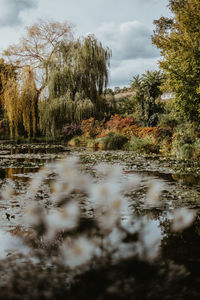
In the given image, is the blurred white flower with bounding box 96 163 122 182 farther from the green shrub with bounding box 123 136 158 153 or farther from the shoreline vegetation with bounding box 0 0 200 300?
the green shrub with bounding box 123 136 158 153

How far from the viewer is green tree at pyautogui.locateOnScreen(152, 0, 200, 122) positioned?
10.9 meters

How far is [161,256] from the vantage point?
3105mm

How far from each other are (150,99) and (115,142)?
21.5 ft

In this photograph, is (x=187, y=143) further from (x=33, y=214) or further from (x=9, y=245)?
(x=9, y=245)

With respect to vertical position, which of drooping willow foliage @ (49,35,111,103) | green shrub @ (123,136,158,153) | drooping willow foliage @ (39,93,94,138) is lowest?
green shrub @ (123,136,158,153)

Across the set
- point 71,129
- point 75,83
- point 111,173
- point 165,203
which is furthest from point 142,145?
point 165,203

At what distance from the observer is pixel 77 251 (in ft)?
10.6

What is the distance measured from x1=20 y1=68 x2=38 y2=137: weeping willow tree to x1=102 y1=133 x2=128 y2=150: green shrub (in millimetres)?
9453

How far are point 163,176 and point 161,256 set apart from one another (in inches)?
203

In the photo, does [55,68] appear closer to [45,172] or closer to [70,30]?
[70,30]

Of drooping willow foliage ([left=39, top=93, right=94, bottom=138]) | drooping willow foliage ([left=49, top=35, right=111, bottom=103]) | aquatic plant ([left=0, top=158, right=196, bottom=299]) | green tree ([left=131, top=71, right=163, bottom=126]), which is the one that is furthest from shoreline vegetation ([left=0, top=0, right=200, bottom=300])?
drooping willow foliage ([left=49, top=35, right=111, bottom=103])

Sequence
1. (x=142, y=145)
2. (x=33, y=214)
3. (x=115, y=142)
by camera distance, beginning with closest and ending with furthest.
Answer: (x=33, y=214) < (x=142, y=145) < (x=115, y=142)

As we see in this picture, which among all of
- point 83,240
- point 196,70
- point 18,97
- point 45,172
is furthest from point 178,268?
point 18,97

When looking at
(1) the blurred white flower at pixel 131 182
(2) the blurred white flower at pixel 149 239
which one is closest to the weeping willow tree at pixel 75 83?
(1) the blurred white flower at pixel 131 182
